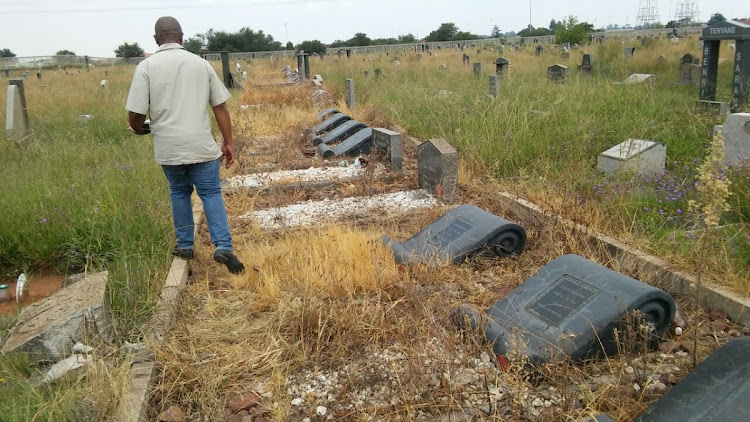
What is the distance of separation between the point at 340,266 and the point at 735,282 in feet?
Answer: 7.77

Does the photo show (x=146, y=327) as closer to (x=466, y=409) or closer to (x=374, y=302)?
(x=374, y=302)

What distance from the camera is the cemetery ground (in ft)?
8.89

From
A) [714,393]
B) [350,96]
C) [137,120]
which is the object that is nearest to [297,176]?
[137,120]

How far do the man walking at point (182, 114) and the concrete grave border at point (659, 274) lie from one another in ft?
8.25

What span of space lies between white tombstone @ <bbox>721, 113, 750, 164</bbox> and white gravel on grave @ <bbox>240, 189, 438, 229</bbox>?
2.75m

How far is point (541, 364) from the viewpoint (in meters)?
2.84

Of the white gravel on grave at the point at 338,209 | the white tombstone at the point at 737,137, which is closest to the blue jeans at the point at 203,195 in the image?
the white gravel on grave at the point at 338,209

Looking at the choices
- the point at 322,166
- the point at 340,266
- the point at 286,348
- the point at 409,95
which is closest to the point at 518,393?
the point at 286,348

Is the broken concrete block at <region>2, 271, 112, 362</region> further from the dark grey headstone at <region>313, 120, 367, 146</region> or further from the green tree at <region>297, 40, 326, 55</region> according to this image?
the green tree at <region>297, 40, 326, 55</region>

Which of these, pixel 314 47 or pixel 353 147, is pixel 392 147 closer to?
pixel 353 147

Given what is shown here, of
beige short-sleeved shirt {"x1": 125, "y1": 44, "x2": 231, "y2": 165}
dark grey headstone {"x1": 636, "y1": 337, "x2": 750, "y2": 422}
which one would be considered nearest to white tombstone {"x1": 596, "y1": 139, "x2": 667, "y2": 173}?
dark grey headstone {"x1": 636, "y1": 337, "x2": 750, "y2": 422}

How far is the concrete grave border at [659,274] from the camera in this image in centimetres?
326

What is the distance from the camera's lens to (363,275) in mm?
3836

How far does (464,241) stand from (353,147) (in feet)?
14.6
